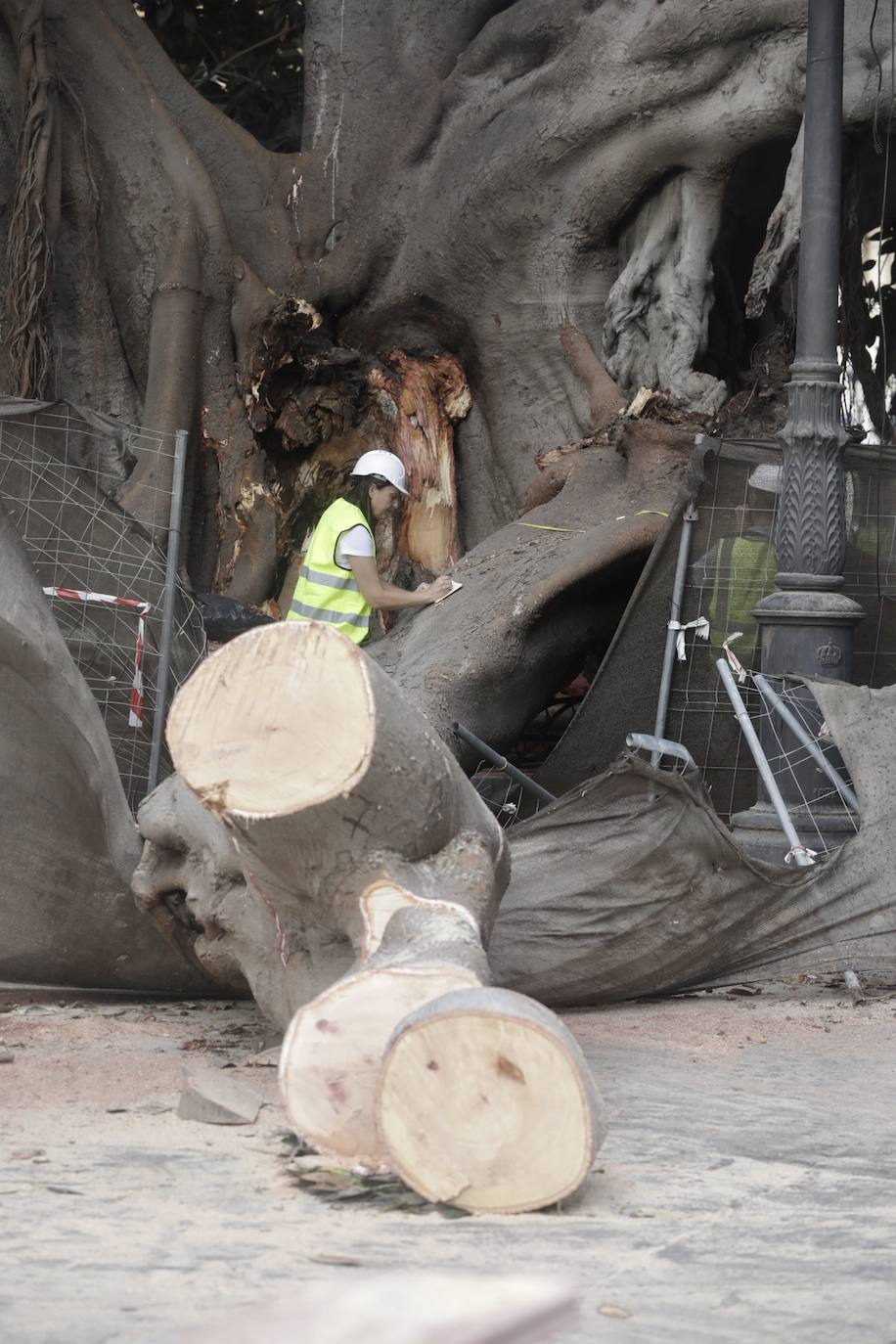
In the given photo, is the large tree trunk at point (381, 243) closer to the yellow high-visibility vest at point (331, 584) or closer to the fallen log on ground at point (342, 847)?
the yellow high-visibility vest at point (331, 584)

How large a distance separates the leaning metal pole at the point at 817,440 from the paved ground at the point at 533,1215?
2306 millimetres

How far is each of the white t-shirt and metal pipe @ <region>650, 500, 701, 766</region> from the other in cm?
133

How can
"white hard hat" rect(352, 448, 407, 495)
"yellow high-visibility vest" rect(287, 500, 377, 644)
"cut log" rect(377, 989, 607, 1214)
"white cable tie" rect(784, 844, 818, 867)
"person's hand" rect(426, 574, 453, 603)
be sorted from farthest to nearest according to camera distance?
"person's hand" rect(426, 574, 453, 603) < "white hard hat" rect(352, 448, 407, 495) < "yellow high-visibility vest" rect(287, 500, 377, 644) < "white cable tie" rect(784, 844, 818, 867) < "cut log" rect(377, 989, 607, 1214)

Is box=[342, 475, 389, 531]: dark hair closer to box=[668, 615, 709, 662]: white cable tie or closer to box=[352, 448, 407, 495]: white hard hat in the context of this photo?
box=[352, 448, 407, 495]: white hard hat

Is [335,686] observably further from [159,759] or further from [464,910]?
[159,759]

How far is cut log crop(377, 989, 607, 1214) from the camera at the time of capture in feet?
9.93

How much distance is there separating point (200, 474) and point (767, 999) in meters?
5.69

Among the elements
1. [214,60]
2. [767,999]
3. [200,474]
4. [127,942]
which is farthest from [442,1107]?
[214,60]

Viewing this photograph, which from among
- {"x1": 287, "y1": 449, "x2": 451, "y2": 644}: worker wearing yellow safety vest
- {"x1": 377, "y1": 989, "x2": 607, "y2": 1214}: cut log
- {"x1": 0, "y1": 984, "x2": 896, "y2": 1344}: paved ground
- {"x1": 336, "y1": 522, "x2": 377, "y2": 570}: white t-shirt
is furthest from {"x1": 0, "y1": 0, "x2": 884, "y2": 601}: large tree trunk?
{"x1": 377, "y1": 989, "x2": 607, "y2": 1214}: cut log

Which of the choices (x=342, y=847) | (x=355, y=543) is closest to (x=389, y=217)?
(x=355, y=543)

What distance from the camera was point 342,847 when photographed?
3840mm

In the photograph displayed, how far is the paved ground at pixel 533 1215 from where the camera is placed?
8.30ft

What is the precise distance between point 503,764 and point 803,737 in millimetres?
1533

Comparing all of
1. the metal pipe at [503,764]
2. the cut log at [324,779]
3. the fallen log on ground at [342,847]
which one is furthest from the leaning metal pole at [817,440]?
the cut log at [324,779]
